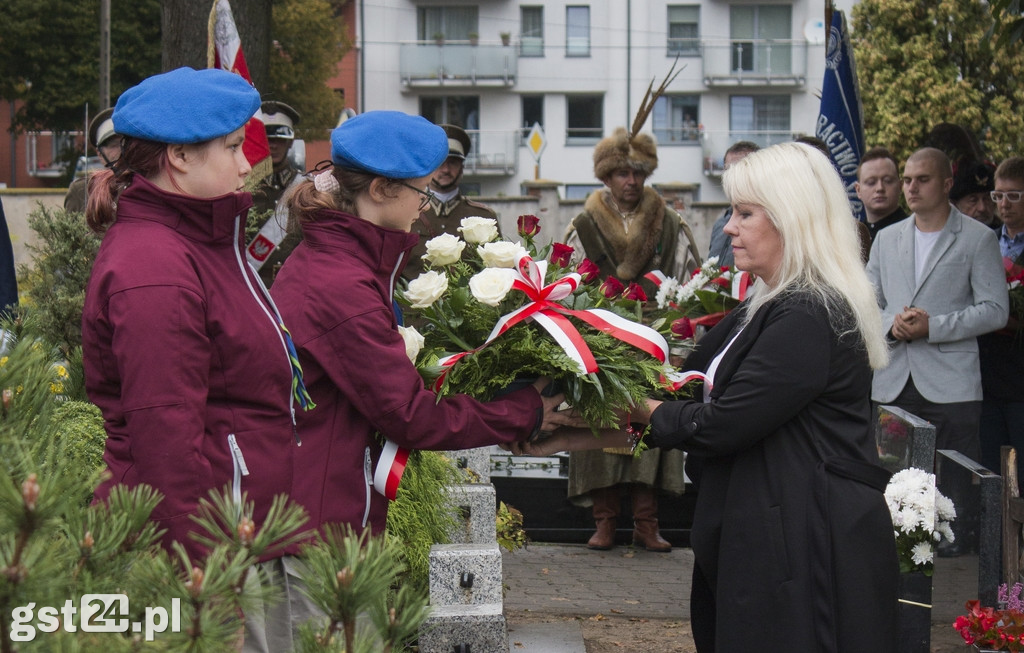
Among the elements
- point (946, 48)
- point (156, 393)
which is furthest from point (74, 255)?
point (946, 48)

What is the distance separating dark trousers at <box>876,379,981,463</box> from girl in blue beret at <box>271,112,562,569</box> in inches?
147

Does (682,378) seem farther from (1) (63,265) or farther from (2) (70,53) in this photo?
(2) (70,53)

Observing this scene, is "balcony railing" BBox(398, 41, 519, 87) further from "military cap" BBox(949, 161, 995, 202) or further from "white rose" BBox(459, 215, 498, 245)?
"white rose" BBox(459, 215, 498, 245)

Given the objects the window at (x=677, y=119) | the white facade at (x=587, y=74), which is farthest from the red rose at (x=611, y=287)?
the window at (x=677, y=119)

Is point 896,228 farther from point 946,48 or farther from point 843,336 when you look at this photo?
point 946,48

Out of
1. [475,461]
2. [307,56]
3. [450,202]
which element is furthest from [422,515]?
[307,56]

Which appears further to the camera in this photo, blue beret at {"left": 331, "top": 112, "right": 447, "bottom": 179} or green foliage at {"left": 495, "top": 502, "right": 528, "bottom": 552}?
green foliage at {"left": 495, "top": 502, "right": 528, "bottom": 552}

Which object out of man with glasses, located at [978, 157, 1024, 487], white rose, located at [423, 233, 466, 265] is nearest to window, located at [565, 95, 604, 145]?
man with glasses, located at [978, 157, 1024, 487]

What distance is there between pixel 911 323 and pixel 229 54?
4.04 meters

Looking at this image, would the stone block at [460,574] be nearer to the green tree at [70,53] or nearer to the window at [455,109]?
the green tree at [70,53]

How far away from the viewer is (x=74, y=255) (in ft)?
17.4

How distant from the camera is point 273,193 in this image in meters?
7.40

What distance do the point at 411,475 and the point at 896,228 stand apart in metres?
3.35

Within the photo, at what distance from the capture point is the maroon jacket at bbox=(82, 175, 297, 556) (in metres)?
2.21
